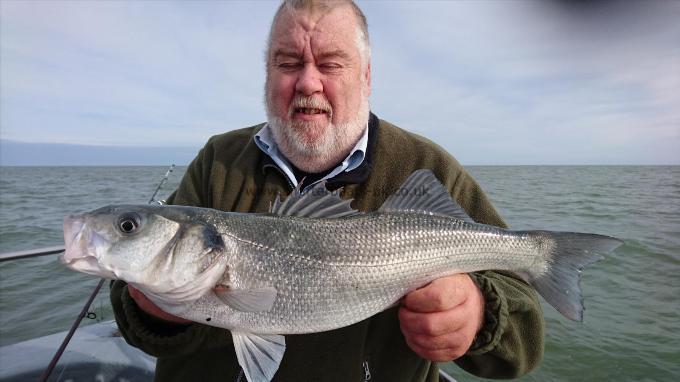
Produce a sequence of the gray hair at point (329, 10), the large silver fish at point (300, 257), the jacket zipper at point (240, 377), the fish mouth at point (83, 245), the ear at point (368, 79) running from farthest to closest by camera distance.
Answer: the ear at point (368, 79) < the gray hair at point (329, 10) < the jacket zipper at point (240, 377) < the large silver fish at point (300, 257) < the fish mouth at point (83, 245)

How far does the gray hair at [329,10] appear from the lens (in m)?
2.91

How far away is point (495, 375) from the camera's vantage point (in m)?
2.55

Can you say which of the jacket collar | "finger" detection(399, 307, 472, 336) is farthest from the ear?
"finger" detection(399, 307, 472, 336)

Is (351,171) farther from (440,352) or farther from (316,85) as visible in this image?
(440,352)

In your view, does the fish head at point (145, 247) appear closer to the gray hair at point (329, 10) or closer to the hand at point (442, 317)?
the hand at point (442, 317)

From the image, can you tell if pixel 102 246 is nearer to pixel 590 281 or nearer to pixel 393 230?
pixel 393 230

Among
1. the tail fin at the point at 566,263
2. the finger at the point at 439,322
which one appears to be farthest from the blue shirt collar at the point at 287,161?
the tail fin at the point at 566,263

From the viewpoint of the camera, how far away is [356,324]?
260cm

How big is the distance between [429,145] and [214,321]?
197cm

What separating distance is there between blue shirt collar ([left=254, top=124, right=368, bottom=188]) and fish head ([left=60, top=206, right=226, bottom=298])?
2.99 feet

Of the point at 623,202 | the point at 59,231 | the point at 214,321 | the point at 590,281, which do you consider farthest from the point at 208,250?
the point at 623,202

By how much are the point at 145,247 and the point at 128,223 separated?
154 mm

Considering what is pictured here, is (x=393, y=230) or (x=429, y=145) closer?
(x=393, y=230)

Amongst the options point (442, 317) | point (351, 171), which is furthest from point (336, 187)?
point (442, 317)
